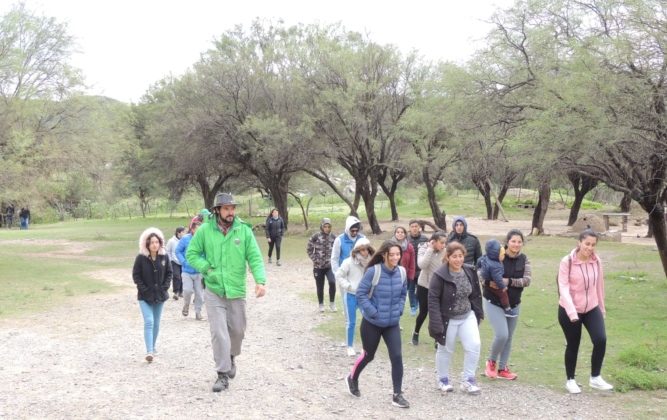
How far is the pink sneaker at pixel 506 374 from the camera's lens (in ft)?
20.5

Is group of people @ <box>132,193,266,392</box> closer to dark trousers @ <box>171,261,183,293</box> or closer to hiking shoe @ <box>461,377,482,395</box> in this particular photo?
Answer: hiking shoe @ <box>461,377,482,395</box>

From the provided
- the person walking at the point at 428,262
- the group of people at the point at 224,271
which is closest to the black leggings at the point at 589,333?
the person walking at the point at 428,262

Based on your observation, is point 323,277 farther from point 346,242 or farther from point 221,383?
point 221,383

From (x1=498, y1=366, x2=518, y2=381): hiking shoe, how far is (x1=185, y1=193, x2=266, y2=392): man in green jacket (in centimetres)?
277

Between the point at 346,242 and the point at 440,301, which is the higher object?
the point at 346,242

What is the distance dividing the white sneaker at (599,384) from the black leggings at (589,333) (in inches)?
2.0

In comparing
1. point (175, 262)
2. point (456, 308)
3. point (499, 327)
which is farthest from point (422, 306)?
point (175, 262)

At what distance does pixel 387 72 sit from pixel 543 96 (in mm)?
12870

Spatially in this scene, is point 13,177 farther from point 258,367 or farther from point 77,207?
point 77,207

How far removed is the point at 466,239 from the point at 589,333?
234cm

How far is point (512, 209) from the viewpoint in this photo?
46469 millimetres

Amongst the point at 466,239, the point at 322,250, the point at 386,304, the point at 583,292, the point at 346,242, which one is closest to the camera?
the point at 386,304

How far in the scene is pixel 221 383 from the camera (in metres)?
5.78

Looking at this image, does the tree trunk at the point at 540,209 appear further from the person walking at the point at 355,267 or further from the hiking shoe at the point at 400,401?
the hiking shoe at the point at 400,401
